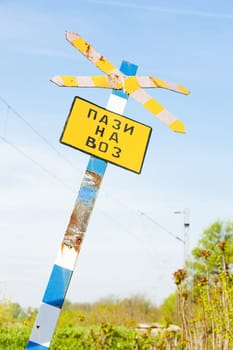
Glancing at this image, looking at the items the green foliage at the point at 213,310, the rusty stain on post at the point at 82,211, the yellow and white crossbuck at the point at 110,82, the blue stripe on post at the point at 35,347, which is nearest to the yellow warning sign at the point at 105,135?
the rusty stain on post at the point at 82,211

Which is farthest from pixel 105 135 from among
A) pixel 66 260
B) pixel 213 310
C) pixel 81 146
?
pixel 213 310

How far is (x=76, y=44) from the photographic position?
12.4ft

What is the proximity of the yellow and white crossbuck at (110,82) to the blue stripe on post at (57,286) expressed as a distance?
1079 mm

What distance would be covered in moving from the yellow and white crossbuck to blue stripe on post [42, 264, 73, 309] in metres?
1.08

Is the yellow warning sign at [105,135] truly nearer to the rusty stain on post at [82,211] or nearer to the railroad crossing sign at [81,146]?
the railroad crossing sign at [81,146]

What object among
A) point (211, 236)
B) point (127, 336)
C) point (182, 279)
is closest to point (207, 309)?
point (182, 279)

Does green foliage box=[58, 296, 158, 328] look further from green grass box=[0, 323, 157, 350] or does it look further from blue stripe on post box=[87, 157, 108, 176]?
blue stripe on post box=[87, 157, 108, 176]

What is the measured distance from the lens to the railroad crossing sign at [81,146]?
3371 millimetres

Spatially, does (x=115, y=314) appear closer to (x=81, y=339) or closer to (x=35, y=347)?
(x=81, y=339)

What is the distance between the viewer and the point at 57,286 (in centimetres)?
340

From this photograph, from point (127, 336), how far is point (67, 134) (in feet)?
29.7

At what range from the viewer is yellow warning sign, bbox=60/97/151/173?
3465mm

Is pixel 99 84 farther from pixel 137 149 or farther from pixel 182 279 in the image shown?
pixel 182 279

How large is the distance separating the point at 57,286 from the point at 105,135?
0.86m
